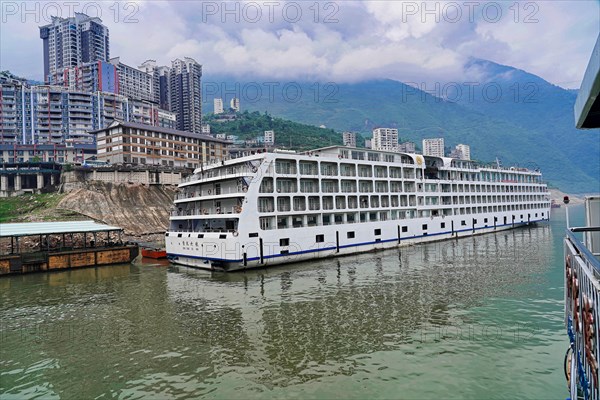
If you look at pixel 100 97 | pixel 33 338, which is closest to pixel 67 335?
pixel 33 338

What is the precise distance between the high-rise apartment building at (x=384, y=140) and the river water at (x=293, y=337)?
126651mm

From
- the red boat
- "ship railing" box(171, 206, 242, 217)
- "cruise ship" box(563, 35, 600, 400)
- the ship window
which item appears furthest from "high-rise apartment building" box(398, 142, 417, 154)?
"cruise ship" box(563, 35, 600, 400)

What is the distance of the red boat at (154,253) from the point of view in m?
42.6

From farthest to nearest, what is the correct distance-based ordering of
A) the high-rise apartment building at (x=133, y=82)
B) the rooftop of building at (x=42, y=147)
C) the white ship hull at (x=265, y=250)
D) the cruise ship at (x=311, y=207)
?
the high-rise apartment building at (x=133, y=82)
the rooftop of building at (x=42, y=147)
the cruise ship at (x=311, y=207)
the white ship hull at (x=265, y=250)

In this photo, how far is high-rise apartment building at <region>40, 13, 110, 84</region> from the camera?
161250 mm

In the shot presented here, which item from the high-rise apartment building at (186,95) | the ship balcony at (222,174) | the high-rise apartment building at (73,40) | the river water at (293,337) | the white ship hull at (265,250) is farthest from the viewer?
the high-rise apartment building at (186,95)

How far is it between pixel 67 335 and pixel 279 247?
19.0 m

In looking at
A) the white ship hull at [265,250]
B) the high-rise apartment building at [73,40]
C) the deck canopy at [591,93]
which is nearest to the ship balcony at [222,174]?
the white ship hull at [265,250]

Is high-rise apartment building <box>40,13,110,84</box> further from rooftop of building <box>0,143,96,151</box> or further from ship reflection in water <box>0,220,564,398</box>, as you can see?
ship reflection in water <box>0,220,564,398</box>

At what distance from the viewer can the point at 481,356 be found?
1341 centimetres

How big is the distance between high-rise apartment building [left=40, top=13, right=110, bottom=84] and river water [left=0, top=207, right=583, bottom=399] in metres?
165

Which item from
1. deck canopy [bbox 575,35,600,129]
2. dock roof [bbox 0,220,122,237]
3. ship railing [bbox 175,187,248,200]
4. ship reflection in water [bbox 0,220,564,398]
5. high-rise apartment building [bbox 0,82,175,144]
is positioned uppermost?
high-rise apartment building [bbox 0,82,175,144]

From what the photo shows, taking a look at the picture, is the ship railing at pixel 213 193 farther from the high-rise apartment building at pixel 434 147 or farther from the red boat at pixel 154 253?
the high-rise apartment building at pixel 434 147

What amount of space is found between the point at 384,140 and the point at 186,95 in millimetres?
94268
